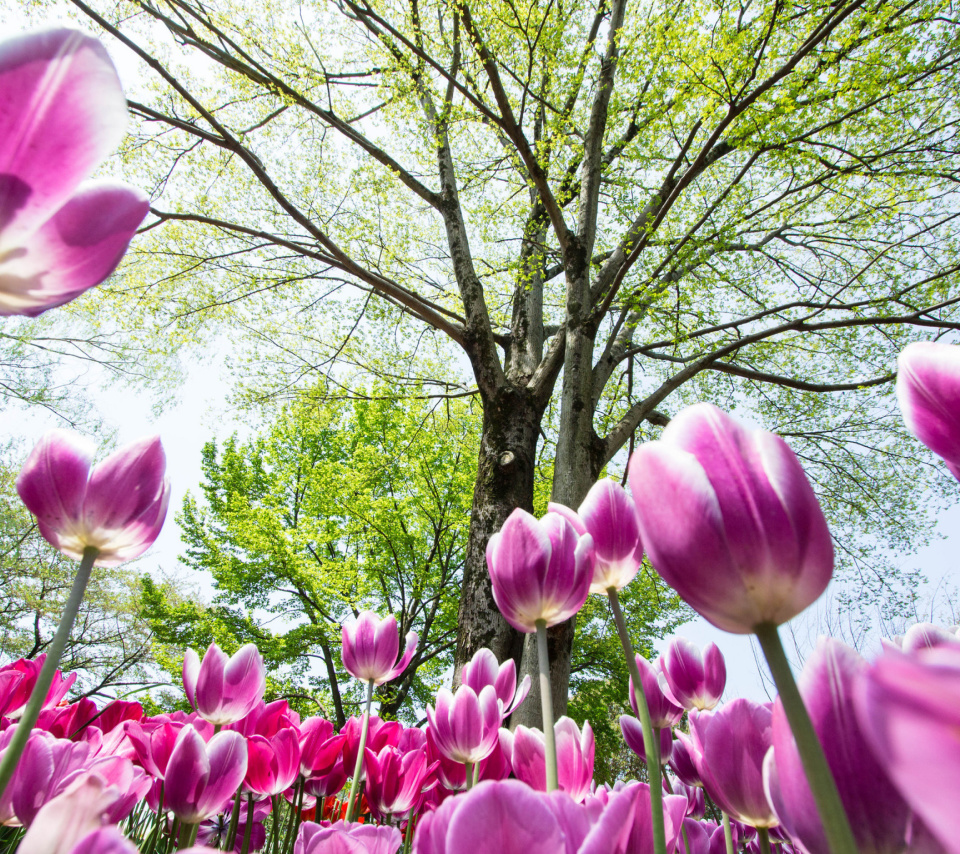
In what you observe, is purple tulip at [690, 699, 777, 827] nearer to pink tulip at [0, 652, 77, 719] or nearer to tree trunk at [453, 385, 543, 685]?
pink tulip at [0, 652, 77, 719]

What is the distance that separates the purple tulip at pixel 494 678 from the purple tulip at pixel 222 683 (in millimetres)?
339

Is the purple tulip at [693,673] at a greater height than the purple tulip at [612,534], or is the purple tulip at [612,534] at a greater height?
the purple tulip at [612,534]

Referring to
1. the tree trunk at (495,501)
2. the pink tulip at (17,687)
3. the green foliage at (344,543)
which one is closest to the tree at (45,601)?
the green foliage at (344,543)

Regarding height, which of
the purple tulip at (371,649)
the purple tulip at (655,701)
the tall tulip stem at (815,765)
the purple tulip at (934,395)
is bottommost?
the tall tulip stem at (815,765)

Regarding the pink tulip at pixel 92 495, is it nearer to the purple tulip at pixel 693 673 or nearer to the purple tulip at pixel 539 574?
the purple tulip at pixel 539 574

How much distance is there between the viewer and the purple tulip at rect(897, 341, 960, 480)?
392 mm

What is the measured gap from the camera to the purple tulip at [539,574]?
0.68 metres

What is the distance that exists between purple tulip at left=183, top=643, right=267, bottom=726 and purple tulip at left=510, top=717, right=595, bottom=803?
0.44 meters

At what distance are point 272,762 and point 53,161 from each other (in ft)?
3.24

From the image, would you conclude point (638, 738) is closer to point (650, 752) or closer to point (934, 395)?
point (650, 752)

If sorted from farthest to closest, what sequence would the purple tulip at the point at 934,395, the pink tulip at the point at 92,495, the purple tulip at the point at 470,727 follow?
the purple tulip at the point at 470,727 < the pink tulip at the point at 92,495 < the purple tulip at the point at 934,395

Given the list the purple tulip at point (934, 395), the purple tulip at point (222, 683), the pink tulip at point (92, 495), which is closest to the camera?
the purple tulip at point (934, 395)

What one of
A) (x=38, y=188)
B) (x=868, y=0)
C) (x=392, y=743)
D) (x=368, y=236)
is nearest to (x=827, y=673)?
(x=38, y=188)

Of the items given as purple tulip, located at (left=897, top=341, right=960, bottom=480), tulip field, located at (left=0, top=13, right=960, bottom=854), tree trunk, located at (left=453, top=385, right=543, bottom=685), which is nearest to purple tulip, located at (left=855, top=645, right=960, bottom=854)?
tulip field, located at (left=0, top=13, right=960, bottom=854)
